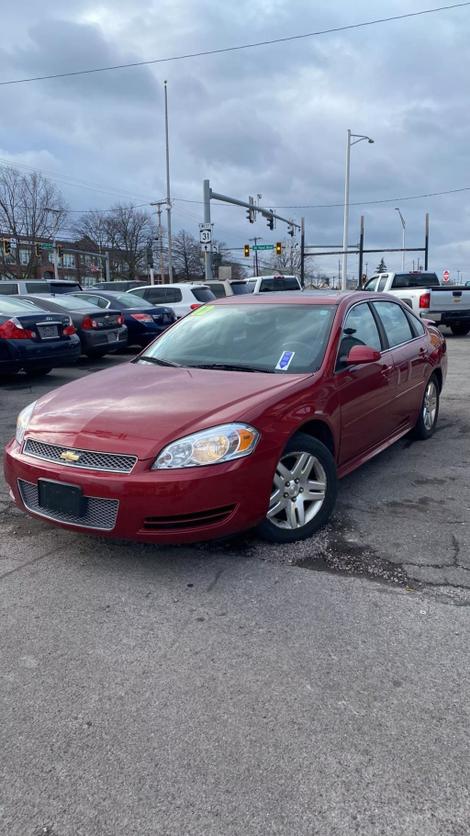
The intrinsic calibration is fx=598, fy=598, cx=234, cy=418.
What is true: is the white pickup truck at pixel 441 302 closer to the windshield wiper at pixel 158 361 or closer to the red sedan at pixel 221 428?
the red sedan at pixel 221 428

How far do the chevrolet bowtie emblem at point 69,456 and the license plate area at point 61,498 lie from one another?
0.44 ft

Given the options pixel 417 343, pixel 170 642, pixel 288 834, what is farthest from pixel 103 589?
pixel 417 343

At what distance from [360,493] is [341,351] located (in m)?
1.13

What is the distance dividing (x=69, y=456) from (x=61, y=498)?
0.75 ft

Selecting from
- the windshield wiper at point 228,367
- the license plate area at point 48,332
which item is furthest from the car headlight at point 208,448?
the license plate area at point 48,332

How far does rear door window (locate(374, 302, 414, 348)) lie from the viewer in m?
5.23

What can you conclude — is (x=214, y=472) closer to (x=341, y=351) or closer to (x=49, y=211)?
(x=341, y=351)

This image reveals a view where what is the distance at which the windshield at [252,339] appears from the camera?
161 inches

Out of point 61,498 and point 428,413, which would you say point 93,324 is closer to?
point 428,413

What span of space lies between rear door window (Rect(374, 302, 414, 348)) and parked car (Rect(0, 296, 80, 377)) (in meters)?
5.65

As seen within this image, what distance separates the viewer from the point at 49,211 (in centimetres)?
4869

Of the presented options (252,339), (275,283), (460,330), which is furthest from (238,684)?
(460,330)

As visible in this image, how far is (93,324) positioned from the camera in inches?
439

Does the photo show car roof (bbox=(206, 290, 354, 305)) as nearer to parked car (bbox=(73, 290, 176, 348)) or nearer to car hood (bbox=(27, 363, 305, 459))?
car hood (bbox=(27, 363, 305, 459))
